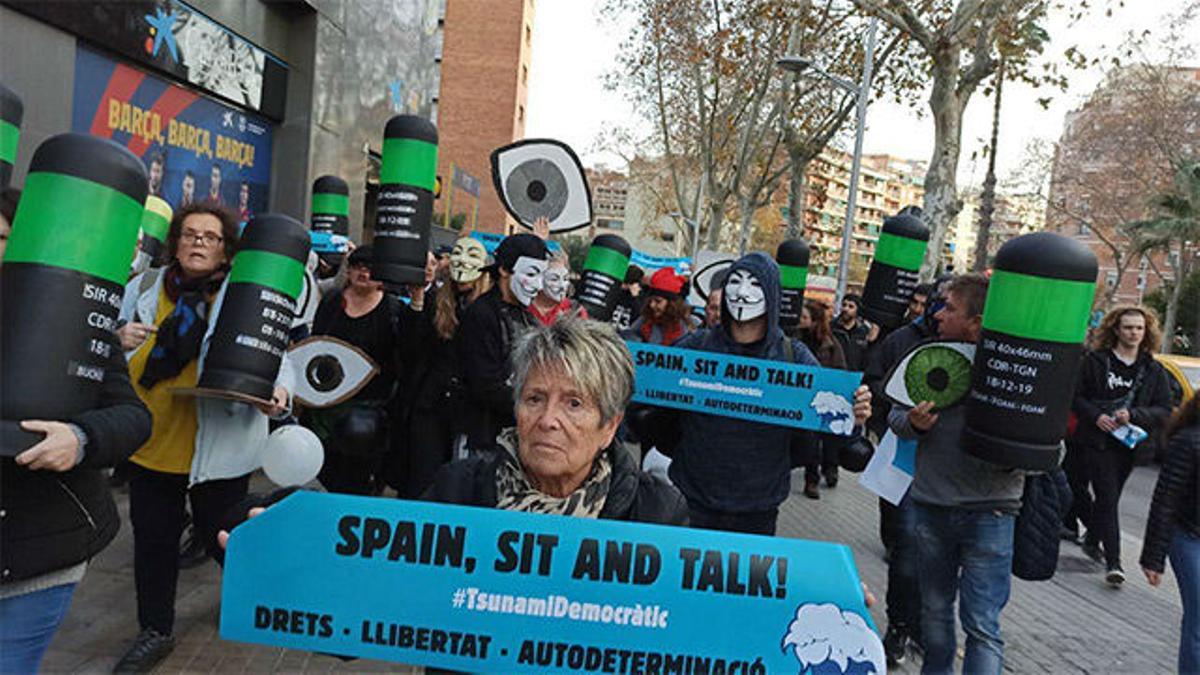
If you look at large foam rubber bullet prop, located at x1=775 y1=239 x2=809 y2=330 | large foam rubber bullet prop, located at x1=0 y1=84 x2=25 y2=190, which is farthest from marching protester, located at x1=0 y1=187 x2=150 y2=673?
large foam rubber bullet prop, located at x1=775 y1=239 x2=809 y2=330

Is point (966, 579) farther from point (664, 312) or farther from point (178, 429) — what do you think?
point (664, 312)

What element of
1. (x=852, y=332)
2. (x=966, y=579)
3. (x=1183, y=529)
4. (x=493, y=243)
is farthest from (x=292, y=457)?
(x=493, y=243)

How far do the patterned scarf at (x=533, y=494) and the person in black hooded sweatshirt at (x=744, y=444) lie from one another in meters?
1.58

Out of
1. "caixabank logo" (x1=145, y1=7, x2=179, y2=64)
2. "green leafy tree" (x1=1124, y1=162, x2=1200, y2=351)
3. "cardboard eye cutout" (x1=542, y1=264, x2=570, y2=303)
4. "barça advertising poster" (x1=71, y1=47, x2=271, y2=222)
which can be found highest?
"green leafy tree" (x1=1124, y1=162, x2=1200, y2=351)

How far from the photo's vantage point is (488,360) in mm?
4488

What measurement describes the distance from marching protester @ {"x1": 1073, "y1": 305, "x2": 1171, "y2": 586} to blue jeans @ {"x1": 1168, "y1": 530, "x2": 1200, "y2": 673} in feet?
8.89

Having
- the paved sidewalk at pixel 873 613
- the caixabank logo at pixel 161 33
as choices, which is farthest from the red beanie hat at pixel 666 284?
the caixabank logo at pixel 161 33

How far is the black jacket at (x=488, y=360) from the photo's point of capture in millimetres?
4480

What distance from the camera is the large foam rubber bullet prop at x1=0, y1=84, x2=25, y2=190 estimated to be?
249cm

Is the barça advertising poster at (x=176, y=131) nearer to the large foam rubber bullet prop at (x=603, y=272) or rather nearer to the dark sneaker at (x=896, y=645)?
the large foam rubber bullet prop at (x=603, y=272)

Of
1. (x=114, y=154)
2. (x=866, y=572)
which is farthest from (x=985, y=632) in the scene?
(x=114, y=154)

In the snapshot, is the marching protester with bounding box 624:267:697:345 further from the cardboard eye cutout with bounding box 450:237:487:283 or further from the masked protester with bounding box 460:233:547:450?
the masked protester with bounding box 460:233:547:450

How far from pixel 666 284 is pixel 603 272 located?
0.98 metres

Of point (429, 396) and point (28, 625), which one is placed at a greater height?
point (429, 396)
